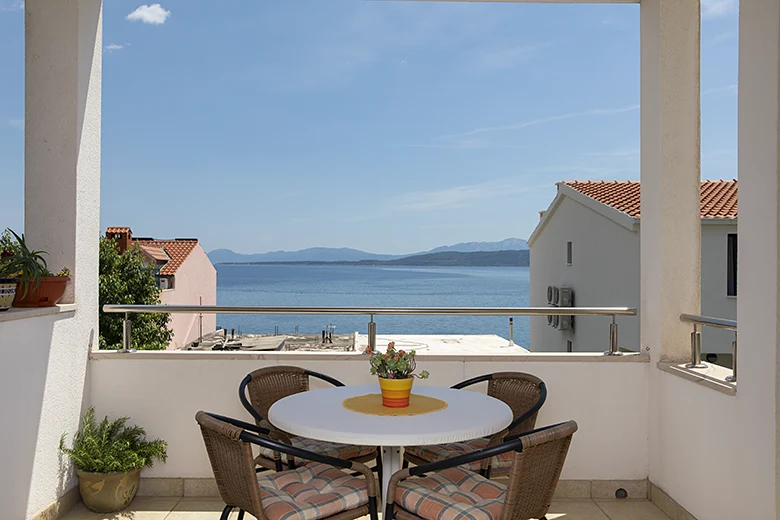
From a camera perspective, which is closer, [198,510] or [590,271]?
[198,510]

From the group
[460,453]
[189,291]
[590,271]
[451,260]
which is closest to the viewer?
[460,453]

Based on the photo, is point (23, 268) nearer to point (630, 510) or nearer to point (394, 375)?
point (394, 375)

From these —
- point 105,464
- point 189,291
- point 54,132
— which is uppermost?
point 54,132

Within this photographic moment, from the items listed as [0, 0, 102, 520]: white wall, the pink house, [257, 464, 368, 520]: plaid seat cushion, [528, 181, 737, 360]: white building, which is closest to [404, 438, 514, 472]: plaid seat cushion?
[257, 464, 368, 520]: plaid seat cushion

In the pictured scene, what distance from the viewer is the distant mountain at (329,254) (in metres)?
47.6

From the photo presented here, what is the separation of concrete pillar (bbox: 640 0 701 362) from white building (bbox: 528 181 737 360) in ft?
22.6

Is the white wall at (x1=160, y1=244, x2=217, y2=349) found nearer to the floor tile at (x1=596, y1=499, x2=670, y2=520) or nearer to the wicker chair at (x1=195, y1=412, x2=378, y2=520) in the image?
the floor tile at (x1=596, y1=499, x2=670, y2=520)

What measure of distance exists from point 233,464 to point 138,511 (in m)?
1.55

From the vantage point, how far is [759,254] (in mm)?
2469

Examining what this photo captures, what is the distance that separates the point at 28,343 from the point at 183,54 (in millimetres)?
55117

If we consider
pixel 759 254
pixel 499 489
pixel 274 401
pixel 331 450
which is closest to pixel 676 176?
pixel 759 254

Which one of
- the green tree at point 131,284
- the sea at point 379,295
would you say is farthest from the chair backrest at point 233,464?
the sea at point 379,295

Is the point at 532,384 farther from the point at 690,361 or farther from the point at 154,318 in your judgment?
the point at 154,318

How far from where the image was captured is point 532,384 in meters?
3.03
